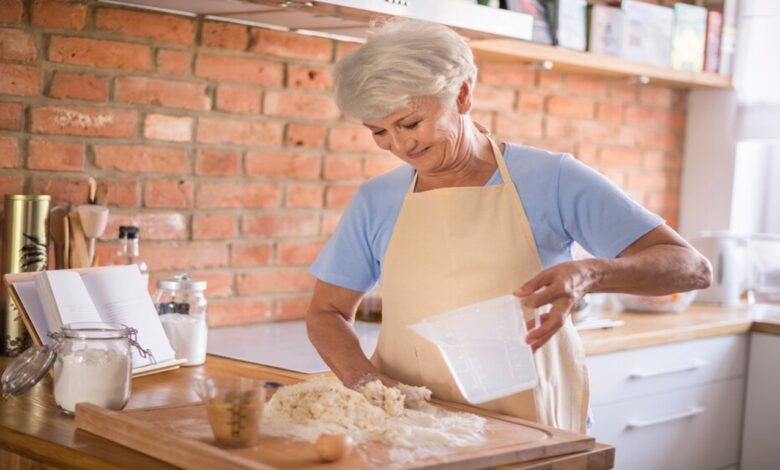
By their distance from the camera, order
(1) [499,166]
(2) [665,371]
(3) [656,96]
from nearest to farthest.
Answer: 1. (1) [499,166]
2. (2) [665,371]
3. (3) [656,96]

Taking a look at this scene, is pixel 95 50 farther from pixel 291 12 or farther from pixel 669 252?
pixel 669 252

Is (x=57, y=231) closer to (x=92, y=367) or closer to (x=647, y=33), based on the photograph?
(x=92, y=367)

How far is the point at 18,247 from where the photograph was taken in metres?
2.28

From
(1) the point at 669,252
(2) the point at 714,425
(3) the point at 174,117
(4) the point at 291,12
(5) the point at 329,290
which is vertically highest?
(4) the point at 291,12

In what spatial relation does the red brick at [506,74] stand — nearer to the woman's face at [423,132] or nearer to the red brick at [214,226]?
the red brick at [214,226]

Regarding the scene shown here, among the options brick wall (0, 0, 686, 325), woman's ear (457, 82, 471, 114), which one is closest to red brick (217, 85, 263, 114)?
brick wall (0, 0, 686, 325)

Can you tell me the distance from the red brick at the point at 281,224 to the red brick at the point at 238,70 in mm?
338

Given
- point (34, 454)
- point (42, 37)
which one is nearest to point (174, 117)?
point (42, 37)

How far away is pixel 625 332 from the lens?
295 cm

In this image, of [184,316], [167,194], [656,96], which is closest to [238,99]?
[167,194]

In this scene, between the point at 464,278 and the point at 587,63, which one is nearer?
the point at 464,278

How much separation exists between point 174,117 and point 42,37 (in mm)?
372

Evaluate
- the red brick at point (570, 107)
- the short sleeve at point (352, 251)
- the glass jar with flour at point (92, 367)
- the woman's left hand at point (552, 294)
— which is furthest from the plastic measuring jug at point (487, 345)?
the red brick at point (570, 107)

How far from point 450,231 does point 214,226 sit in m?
0.92
